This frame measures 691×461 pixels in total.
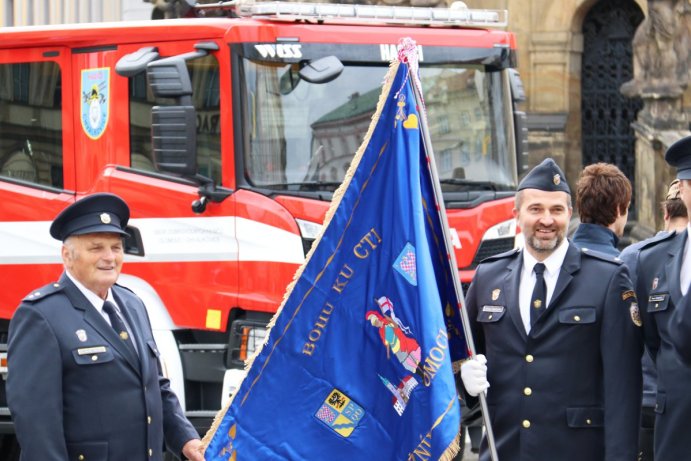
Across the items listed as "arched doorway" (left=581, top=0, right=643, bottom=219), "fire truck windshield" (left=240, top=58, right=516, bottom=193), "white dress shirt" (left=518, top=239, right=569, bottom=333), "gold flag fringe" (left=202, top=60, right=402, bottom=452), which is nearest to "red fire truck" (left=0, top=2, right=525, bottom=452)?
"fire truck windshield" (left=240, top=58, right=516, bottom=193)

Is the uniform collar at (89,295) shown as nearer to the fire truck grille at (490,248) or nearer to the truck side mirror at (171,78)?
the truck side mirror at (171,78)

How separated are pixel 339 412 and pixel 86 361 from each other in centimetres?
103

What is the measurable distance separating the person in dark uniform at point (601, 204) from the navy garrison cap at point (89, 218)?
7.48ft

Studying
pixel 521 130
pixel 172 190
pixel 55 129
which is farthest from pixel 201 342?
pixel 521 130

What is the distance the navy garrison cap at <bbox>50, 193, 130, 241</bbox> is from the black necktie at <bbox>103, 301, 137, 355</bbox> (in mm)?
291

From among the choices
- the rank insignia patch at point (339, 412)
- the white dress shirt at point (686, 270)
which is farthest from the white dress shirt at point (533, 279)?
the rank insignia patch at point (339, 412)

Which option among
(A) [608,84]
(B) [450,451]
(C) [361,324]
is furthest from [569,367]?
(A) [608,84]

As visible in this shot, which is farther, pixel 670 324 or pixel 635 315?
pixel 635 315

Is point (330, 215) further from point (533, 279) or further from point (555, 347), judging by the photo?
point (555, 347)

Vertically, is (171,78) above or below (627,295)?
above

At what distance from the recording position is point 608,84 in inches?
885

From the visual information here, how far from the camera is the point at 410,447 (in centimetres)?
629

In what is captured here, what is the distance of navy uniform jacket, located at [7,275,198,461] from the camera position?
5.90 metres

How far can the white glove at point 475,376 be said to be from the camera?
6118 mm
